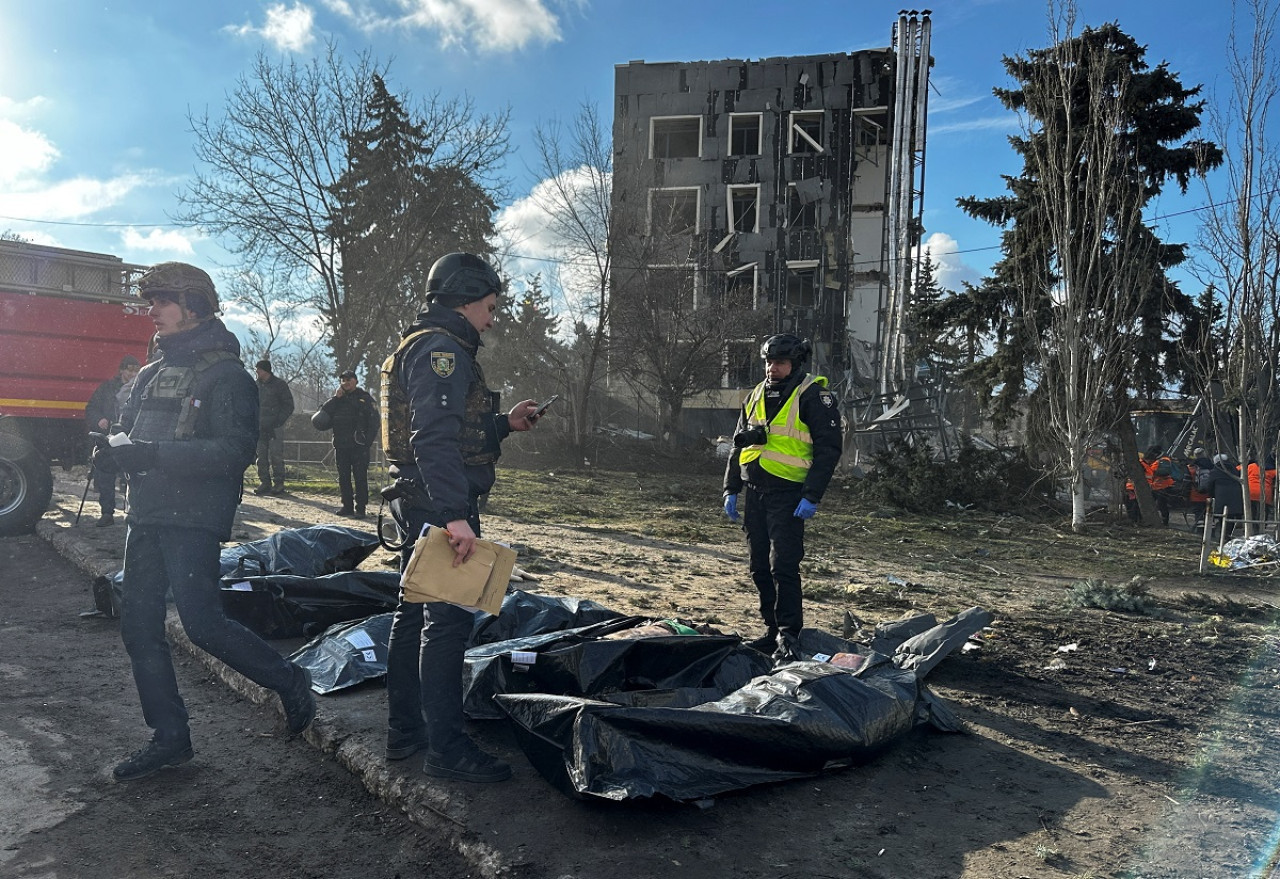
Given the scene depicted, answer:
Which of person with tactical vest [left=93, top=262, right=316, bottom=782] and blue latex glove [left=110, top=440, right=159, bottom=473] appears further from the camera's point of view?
person with tactical vest [left=93, top=262, right=316, bottom=782]

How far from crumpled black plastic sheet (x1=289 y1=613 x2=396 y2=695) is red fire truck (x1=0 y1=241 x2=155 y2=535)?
19.9 feet

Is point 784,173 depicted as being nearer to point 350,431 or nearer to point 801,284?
point 801,284

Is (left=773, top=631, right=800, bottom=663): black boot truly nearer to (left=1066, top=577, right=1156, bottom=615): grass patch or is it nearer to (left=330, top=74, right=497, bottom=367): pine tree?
(left=1066, top=577, right=1156, bottom=615): grass patch

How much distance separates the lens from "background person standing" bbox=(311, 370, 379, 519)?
10648mm

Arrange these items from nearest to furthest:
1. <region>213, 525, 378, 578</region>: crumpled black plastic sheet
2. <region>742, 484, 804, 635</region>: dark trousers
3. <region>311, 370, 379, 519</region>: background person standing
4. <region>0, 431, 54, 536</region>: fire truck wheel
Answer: <region>742, 484, 804, 635</region>: dark trousers
<region>213, 525, 378, 578</region>: crumpled black plastic sheet
<region>0, 431, 54, 536</region>: fire truck wheel
<region>311, 370, 379, 519</region>: background person standing

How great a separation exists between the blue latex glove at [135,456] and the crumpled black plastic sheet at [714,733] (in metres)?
1.55

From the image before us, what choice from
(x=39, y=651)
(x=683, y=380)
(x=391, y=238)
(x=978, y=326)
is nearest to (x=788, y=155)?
(x=683, y=380)

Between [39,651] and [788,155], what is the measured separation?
33266 mm

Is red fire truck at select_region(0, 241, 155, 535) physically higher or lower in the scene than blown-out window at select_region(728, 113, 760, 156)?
lower

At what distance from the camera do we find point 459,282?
3357 mm

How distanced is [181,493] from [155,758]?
3.45ft

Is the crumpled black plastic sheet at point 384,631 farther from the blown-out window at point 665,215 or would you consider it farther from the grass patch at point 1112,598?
the blown-out window at point 665,215

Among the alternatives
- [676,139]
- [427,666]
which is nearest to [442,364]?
[427,666]

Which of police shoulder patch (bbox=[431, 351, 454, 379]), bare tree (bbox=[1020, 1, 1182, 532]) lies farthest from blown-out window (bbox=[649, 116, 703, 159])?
police shoulder patch (bbox=[431, 351, 454, 379])
